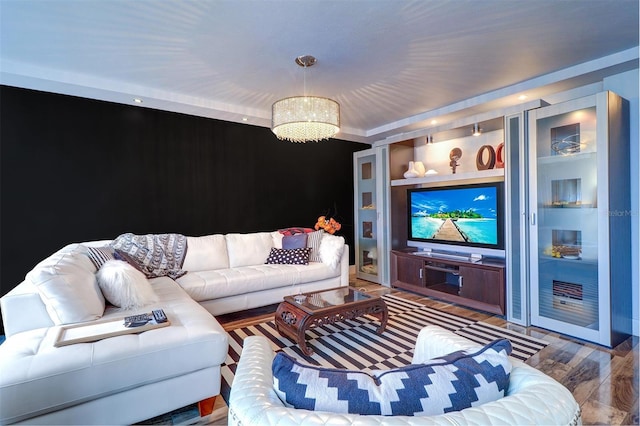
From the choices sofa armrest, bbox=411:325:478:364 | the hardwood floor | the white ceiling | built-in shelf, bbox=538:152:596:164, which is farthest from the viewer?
built-in shelf, bbox=538:152:596:164

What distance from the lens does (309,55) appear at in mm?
2662

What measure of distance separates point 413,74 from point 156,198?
10.5 feet

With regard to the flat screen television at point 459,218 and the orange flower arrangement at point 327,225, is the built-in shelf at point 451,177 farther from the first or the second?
the orange flower arrangement at point 327,225

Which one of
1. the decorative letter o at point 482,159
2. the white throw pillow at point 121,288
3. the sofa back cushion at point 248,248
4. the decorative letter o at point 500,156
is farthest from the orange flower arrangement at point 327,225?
the white throw pillow at point 121,288

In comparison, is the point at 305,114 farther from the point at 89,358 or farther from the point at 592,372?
the point at 592,372

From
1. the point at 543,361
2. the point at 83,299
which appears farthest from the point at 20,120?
the point at 543,361

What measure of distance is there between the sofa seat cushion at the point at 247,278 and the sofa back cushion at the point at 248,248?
17 cm

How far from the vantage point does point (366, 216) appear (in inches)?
195

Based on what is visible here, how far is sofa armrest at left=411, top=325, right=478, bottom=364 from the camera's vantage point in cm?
116

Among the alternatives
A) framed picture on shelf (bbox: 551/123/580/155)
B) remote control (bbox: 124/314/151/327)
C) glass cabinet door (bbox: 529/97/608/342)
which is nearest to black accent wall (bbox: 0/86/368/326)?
remote control (bbox: 124/314/151/327)

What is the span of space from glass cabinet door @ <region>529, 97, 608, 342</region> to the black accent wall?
3.02 meters

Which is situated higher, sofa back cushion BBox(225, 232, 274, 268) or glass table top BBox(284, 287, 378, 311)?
sofa back cushion BBox(225, 232, 274, 268)

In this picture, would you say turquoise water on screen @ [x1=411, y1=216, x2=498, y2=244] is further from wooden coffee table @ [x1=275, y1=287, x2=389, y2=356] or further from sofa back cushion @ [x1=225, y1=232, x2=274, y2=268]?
sofa back cushion @ [x1=225, y1=232, x2=274, y2=268]

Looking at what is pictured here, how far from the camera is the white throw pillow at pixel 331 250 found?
393 centimetres
